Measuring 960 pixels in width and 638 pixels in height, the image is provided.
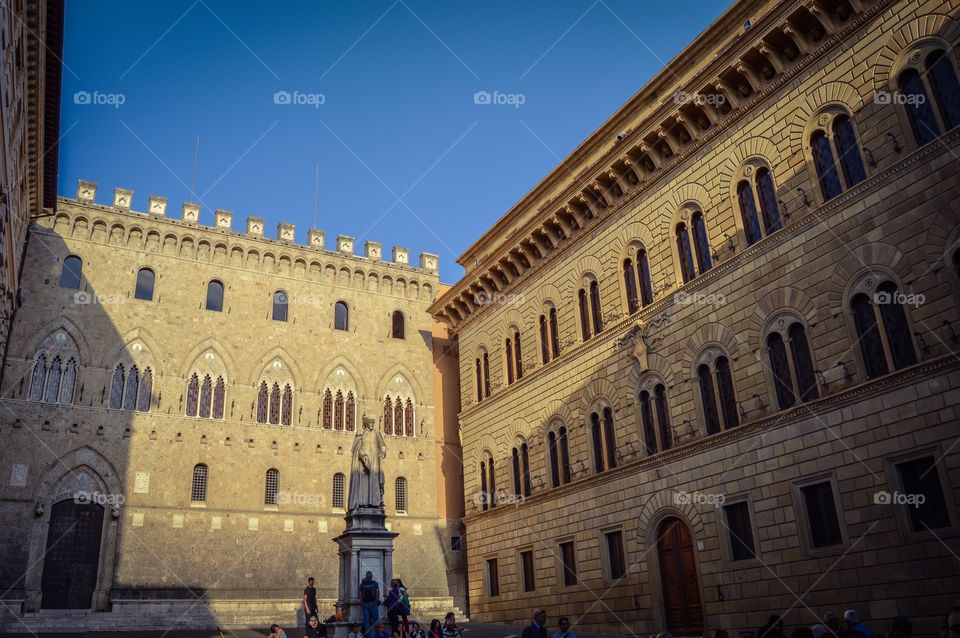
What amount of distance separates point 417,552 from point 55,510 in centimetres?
1316

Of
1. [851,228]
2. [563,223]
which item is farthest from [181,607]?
[851,228]

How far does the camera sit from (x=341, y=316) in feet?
107

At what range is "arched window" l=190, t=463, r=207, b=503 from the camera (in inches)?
1062

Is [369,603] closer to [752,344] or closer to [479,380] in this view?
[752,344]

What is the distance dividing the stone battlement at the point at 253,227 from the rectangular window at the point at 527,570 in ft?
50.4

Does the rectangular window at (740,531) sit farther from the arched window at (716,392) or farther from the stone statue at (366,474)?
the stone statue at (366,474)

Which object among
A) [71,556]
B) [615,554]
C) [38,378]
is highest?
[38,378]

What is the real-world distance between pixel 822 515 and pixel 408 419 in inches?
790

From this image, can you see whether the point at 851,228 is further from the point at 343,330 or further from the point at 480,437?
the point at 343,330

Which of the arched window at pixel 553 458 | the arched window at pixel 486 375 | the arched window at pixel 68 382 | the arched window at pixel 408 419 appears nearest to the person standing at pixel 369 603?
the arched window at pixel 553 458

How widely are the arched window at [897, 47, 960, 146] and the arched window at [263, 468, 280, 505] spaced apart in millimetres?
23699

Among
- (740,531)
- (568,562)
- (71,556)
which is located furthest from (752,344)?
(71,556)

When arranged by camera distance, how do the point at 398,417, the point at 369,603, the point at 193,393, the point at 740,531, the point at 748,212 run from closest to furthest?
the point at 369,603
the point at 740,531
the point at 748,212
the point at 193,393
the point at 398,417

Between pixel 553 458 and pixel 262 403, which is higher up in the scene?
pixel 262 403
